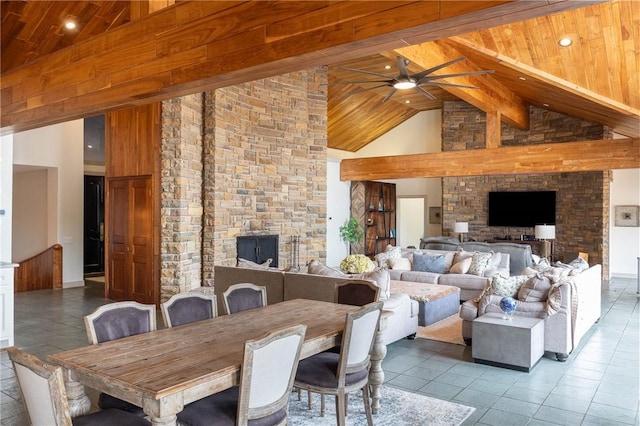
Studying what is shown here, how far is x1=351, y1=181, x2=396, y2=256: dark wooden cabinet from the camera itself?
1313cm

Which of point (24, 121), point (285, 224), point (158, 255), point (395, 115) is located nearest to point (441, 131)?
point (395, 115)

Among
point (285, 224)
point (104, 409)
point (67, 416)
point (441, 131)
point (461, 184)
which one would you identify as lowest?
point (104, 409)

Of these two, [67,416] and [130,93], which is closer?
[67,416]

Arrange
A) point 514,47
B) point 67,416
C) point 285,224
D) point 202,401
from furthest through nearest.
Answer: point 285,224, point 514,47, point 202,401, point 67,416

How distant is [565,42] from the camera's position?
20.0 feet

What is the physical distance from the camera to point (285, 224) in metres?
9.06

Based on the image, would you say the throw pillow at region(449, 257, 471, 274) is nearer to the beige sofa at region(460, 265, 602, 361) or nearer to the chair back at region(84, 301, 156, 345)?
the beige sofa at region(460, 265, 602, 361)

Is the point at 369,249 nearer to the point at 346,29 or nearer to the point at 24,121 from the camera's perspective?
the point at 24,121

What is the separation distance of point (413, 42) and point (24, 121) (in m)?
4.19

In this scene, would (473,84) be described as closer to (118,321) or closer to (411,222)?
(411,222)

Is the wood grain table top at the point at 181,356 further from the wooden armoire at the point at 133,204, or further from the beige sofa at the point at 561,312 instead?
the wooden armoire at the point at 133,204

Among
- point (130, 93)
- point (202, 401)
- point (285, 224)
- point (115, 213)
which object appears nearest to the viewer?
point (202, 401)

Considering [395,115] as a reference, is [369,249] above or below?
below

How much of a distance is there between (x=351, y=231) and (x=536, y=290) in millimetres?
7834
